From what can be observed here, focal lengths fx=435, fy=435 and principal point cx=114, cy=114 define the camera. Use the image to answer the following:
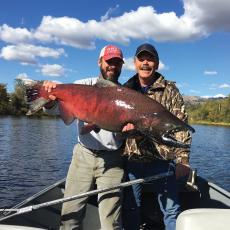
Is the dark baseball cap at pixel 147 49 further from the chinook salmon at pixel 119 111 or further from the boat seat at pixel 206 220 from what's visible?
the boat seat at pixel 206 220

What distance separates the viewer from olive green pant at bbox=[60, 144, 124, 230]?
5656 mm

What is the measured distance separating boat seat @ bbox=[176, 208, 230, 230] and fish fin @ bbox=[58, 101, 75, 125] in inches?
65.2

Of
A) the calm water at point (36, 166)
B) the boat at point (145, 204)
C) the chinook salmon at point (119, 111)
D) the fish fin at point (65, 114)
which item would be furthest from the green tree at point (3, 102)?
the chinook salmon at point (119, 111)

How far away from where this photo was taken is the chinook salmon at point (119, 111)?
475cm

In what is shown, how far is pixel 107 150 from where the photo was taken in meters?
5.62

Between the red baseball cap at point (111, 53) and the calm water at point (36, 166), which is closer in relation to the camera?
the red baseball cap at point (111, 53)

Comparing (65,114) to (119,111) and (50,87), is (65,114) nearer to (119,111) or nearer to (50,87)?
(50,87)

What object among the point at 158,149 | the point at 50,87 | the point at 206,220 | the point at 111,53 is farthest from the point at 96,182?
the point at 206,220

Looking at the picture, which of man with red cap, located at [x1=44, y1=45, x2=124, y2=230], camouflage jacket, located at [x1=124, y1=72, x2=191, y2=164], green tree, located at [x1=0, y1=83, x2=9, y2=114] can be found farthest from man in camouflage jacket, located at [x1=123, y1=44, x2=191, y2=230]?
green tree, located at [x1=0, y1=83, x2=9, y2=114]

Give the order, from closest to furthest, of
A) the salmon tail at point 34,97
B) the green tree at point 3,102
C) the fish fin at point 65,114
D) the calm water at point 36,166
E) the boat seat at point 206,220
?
the boat seat at point 206,220
the fish fin at point 65,114
the salmon tail at point 34,97
the calm water at point 36,166
the green tree at point 3,102

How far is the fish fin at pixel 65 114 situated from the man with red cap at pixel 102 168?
487 millimetres

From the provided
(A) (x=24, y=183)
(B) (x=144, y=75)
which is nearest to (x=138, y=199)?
(B) (x=144, y=75)

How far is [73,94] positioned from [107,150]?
3.44 feet

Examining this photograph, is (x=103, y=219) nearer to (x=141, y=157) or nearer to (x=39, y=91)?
(x=141, y=157)
